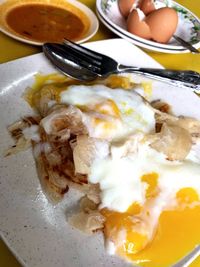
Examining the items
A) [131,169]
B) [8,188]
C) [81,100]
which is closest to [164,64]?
[81,100]

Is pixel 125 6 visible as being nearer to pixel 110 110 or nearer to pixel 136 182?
pixel 110 110

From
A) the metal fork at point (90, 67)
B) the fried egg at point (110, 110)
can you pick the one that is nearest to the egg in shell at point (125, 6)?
the metal fork at point (90, 67)

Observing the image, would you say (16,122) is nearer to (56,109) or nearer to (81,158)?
(56,109)

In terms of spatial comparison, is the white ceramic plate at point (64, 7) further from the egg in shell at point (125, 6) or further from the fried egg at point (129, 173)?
the fried egg at point (129, 173)

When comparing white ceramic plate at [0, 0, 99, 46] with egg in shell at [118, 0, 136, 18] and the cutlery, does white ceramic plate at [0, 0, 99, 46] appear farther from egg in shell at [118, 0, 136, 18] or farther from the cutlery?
the cutlery

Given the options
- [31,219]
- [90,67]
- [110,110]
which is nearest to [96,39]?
[90,67]

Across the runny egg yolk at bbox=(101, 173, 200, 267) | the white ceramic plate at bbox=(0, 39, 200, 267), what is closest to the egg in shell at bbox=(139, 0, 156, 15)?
the white ceramic plate at bbox=(0, 39, 200, 267)
